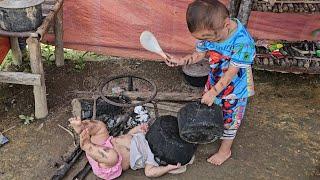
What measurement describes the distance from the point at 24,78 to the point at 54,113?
0.52 meters

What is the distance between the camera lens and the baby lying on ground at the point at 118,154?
3.42 metres

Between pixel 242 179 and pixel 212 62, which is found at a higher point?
pixel 212 62

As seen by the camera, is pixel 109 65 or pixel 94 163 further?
pixel 109 65

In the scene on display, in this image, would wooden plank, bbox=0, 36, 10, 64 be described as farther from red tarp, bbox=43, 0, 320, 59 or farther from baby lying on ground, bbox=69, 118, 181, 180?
baby lying on ground, bbox=69, 118, 181, 180

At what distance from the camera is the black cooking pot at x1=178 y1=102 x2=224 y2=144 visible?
128 inches

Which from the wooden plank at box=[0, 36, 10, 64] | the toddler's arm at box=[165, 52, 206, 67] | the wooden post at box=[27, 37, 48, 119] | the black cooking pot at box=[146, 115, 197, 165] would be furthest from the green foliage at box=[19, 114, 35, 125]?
the toddler's arm at box=[165, 52, 206, 67]

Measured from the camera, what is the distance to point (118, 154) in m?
3.50

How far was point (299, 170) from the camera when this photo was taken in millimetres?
3729

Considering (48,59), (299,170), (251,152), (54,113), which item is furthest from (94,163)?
(48,59)

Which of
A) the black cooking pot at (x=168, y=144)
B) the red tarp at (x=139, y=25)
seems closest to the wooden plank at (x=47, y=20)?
the red tarp at (x=139, y=25)

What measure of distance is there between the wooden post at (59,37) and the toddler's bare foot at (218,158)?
7.38 feet

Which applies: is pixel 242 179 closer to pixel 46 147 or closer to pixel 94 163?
pixel 94 163

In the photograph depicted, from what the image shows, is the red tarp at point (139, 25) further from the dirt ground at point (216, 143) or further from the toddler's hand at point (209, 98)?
the toddler's hand at point (209, 98)

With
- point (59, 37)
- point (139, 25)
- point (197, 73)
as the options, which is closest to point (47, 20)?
point (59, 37)
